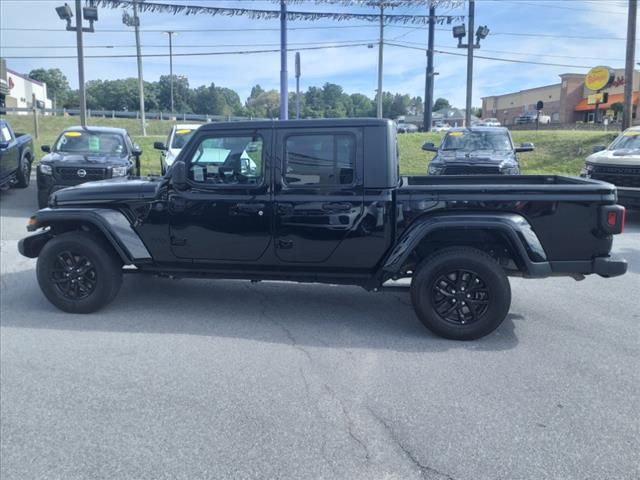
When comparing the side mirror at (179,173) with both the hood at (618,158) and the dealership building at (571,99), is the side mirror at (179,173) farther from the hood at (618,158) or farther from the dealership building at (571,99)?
the dealership building at (571,99)

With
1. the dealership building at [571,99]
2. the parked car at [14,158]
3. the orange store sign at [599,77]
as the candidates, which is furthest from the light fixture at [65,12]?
the dealership building at [571,99]

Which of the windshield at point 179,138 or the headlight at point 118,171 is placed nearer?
the headlight at point 118,171

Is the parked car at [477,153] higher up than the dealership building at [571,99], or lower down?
lower down

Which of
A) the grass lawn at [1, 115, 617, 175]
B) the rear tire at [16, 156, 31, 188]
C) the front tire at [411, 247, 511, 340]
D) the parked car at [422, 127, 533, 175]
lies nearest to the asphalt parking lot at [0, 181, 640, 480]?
the front tire at [411, 247, 511, 340]

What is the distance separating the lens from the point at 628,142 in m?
11.7

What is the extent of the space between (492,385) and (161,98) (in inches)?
4235

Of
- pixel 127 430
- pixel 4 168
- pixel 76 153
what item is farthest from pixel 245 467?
pixel 4 168

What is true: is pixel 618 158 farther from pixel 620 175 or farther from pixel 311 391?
pixel 311 391

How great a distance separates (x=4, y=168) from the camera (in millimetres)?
12539

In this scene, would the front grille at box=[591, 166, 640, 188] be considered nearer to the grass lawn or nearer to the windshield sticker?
the grass lawn

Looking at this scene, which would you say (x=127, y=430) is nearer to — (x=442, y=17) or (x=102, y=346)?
(x=102, y=346)

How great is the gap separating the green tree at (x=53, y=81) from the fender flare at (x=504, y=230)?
430ft

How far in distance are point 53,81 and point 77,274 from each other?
137012mm

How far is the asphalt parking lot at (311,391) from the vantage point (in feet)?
9.57
